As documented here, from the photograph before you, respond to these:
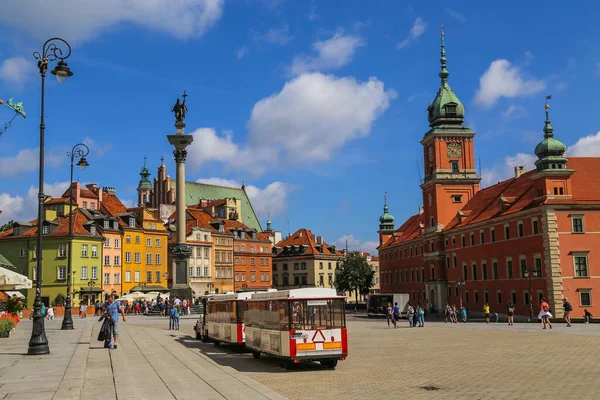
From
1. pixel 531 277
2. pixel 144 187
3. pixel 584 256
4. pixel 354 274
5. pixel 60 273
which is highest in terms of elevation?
pixel 144 187

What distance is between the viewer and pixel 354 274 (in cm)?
10344

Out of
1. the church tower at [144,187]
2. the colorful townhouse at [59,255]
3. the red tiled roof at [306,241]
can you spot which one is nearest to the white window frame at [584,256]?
the colorful townhouse at [59,255]

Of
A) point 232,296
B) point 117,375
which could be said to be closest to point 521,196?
point 232,296

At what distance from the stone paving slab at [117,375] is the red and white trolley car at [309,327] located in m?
1.83

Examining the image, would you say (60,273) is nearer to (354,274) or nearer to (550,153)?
(354,274)

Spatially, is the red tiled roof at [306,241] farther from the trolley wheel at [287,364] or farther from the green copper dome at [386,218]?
the trolley wheel at [287,364]

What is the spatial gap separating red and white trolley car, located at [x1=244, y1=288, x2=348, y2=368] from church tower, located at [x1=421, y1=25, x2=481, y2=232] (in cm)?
6010

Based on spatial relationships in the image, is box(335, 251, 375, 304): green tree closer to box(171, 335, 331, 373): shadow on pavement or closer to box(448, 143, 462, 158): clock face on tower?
box(448, 143, 462, 158): clock face on tower

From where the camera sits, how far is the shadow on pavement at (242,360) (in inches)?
783

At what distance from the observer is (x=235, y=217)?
115 m

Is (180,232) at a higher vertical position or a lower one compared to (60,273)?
higher

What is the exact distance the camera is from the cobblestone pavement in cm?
1460

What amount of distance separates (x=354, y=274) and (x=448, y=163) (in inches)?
1222

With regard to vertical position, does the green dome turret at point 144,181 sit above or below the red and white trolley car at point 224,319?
above
